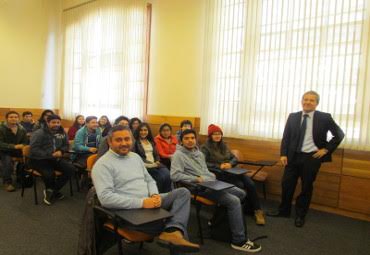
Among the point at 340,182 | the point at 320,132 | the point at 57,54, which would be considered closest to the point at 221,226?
the point at 320,132

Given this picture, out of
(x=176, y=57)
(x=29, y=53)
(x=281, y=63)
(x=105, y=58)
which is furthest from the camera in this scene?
(x=29, y=53)

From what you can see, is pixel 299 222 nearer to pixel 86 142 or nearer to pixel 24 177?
pixel 86 142

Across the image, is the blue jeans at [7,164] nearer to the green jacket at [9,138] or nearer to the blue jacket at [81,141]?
the green jacket at [9,138]

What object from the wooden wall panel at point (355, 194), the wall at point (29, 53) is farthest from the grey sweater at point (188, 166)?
the wall at point (29, 53)

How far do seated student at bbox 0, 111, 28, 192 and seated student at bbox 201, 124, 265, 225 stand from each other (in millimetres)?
2848

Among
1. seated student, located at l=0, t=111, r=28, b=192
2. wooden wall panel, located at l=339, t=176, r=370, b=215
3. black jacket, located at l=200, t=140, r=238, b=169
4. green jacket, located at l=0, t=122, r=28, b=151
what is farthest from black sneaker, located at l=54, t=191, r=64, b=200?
wooden wall panel, located at l=339, t=176, r=370, b=215

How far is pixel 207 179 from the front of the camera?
2.87 metres

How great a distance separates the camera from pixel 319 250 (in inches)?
103

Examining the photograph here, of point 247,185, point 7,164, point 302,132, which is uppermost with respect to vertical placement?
point 302,132

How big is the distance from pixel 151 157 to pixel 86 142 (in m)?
1.23

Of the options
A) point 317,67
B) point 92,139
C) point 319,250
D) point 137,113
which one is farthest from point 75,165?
point 317,67

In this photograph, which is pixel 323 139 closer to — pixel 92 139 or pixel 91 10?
pixel 92 139

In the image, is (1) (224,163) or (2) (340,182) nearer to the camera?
(1) (224,163)

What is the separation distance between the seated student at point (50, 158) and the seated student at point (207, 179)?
1.73 meters
